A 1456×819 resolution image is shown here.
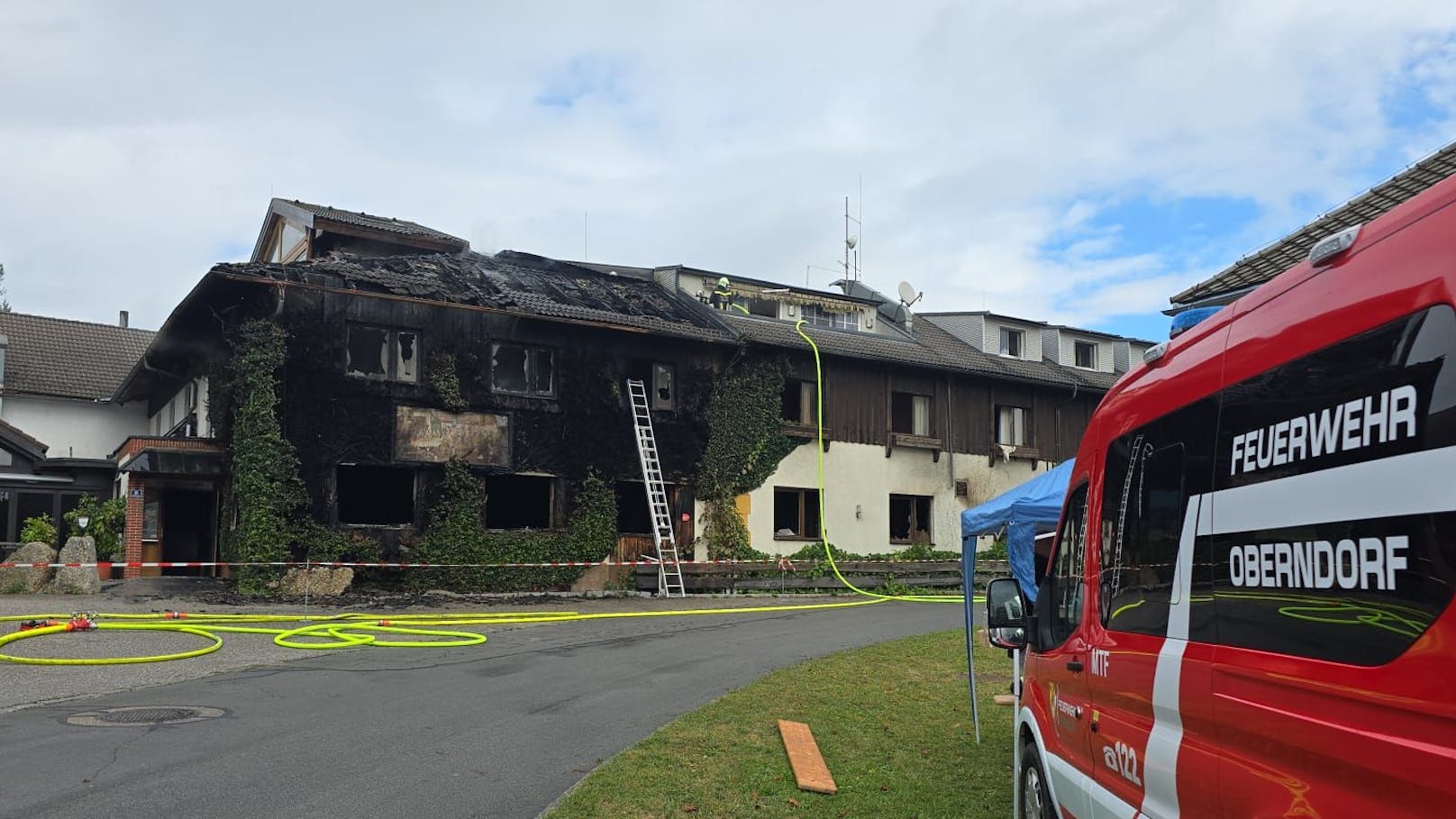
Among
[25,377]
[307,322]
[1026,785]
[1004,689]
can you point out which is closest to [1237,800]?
[1026,785]

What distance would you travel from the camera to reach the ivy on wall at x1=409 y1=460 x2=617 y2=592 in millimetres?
23844

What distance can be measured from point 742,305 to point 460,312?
938cm

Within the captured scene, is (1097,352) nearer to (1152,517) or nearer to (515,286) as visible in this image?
(515,286)

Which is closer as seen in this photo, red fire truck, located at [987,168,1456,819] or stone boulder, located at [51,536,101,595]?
red fire truck, located at [987,168,1456,819]

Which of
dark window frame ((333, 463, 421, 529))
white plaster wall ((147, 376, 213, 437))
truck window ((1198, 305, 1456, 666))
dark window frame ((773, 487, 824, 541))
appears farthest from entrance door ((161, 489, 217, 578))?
truck window ((1198, 305, 1456, 666))

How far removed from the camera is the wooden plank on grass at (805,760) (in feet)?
26.2

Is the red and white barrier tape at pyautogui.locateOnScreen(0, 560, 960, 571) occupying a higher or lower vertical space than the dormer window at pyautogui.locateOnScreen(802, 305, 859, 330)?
lower

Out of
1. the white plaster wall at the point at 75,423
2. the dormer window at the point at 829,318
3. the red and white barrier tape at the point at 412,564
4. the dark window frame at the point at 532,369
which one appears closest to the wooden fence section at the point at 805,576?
the red and white barrier tape at the point at 412,564

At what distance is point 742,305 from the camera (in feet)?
104

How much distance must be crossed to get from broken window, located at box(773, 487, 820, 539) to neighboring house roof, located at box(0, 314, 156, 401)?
22378 millimetres

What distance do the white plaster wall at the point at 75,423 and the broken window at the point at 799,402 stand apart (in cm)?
2132

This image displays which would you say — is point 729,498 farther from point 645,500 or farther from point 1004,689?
point 1004,689

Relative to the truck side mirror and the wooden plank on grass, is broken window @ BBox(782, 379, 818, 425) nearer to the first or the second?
the wooden plank on grass

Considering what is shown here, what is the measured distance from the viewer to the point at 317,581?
22.4 metres
